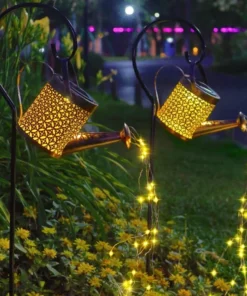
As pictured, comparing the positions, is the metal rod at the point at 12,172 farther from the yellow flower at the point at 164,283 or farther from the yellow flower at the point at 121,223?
the yellow flower at the point at 121,223

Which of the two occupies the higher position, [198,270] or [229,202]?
[198,270]

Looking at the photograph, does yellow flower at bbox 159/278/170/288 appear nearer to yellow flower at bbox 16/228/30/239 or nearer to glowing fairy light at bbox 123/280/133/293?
glowing fairy light at bbox 123/280/133/293

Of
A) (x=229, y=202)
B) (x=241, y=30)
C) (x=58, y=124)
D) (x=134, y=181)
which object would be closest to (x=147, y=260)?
(x=58, y=124)

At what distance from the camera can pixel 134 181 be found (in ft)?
24.8

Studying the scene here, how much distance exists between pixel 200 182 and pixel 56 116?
16.5ft

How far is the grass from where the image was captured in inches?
238

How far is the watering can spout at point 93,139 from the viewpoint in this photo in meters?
3.08

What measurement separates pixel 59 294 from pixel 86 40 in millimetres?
15775

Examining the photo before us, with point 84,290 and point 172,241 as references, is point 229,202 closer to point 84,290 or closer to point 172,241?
point 172,241

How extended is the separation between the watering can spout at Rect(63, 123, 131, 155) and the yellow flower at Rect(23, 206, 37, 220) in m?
0.98

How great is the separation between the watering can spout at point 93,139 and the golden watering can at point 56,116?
5cm

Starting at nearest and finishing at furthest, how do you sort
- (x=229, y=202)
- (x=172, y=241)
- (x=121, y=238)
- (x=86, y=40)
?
(x=121, y=238) < (x=172, y=241) < (x=229, y=202) < (x=86, y=40)

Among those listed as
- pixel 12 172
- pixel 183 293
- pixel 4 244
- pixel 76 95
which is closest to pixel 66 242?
pixel 4 244

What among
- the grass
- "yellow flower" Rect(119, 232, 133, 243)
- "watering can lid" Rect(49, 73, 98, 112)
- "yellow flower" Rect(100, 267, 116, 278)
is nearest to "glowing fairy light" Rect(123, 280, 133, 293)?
"yellow flower" Rect(100, 267, 116, 278)
